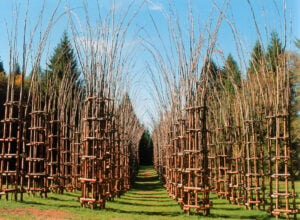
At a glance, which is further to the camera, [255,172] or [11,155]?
[255,172]

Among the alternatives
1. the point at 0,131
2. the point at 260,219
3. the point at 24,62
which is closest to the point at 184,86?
the point at 260,219

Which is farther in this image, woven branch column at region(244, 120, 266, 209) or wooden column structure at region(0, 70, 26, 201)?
woven branch column at region(244, 120, 266, 209)

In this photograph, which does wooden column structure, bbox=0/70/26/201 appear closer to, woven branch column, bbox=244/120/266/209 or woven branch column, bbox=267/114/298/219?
woven branch column, bbox=244/120/266/209

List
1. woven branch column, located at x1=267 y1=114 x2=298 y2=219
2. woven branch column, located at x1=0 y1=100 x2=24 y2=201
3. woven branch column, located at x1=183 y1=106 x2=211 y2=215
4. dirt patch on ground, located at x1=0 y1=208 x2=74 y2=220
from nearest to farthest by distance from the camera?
dirt patch on ground, located at x1=0 y1=208 x2=74 y2=220 < woven branch column, located at x1=267 y1=114 x2=298 y2=219 < woven branch column, located at x1=183 y1=106 x2=211 y2=215 < woven branch column, located at x1=0 y1=100 x2=24 y2=201

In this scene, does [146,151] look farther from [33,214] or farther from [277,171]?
[33,214]

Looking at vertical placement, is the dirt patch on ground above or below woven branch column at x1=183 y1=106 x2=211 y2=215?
below

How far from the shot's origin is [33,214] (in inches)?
331

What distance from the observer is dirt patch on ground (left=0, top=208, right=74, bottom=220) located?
8.05 m

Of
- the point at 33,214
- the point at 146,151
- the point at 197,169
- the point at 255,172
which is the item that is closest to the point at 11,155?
the point at 33,214

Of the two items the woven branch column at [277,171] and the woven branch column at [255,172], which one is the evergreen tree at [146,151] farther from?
the woven branch column at [277,171]

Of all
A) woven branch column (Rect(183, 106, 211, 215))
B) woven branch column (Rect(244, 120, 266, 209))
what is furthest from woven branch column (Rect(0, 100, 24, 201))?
woven branch column (Rect(244, 120, 266, 209))

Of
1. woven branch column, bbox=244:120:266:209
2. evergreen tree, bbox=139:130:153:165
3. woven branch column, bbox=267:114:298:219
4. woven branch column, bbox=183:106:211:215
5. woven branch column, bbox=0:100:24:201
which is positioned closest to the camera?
woven branch column, bbox=267:114:298:219

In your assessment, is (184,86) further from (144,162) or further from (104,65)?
(144,162)

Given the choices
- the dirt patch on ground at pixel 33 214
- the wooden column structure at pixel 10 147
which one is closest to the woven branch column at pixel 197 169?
the dirt patch on ground at pixel 33 214
